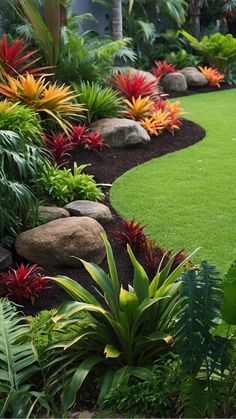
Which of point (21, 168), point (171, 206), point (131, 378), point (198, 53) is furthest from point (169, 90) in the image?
point (131, 378)

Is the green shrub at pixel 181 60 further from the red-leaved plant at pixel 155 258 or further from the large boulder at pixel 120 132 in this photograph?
the red-leaved plant at pixel 155 258

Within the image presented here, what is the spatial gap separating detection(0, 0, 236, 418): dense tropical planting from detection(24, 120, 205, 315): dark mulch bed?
2cm

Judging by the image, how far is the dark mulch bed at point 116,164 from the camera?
4.39m

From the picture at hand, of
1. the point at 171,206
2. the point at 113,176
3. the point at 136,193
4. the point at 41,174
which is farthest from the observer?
the point at 113,176

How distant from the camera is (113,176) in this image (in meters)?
7.21

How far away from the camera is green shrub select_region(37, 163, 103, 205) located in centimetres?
580

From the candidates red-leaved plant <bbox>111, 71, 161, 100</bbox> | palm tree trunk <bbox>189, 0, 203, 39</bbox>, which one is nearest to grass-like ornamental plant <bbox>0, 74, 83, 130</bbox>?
red-leaved plant <bbox>111, 71, 161, 100</bbox>

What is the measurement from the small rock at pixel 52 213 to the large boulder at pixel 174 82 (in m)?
8.61

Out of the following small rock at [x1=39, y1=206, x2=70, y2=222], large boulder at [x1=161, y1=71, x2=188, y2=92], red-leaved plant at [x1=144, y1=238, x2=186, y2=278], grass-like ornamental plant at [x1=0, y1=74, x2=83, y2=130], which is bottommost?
large boulder at [x1=161, y1=71, x2=188, y2=92]

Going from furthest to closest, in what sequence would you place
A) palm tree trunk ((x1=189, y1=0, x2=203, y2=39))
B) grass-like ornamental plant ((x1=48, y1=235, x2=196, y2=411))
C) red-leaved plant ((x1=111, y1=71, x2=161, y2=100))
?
palm tree trunk ((x1=189, y1=0, x2=203, y2=39)) < red-leaved plant ((x1=111, y1=71, x2=161, y2=100)) < grass-like ornamental plant ((x1=48, y1=235, x2=196, y2=411))

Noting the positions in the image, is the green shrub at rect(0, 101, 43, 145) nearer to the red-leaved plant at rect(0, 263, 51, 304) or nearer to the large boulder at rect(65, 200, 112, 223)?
the large boulder at rect(65, 200, 112, 223)

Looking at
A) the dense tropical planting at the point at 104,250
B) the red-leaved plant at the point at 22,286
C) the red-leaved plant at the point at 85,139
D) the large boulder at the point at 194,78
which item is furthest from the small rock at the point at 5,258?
the large boulder at the point at 194,78

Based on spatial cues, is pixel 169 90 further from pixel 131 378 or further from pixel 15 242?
pixel 131 378

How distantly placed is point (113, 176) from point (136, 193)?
614 mm
